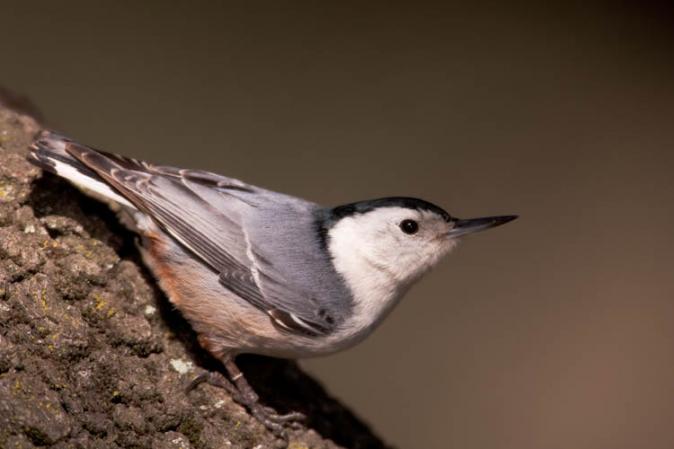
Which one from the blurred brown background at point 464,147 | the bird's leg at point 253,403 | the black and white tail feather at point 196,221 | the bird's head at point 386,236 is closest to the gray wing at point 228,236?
the black and white tail feather at point 196,221

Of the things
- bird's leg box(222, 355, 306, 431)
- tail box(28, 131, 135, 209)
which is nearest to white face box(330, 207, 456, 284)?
bird's leg box(222, 355, 306, 431)

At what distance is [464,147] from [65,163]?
385cm

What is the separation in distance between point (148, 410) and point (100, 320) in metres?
0.28

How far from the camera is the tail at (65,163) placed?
2443mm

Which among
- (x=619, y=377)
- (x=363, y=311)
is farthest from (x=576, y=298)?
(x=363, y=311)

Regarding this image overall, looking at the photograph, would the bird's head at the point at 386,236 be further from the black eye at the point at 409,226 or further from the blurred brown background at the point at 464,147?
the blurred brown background at the point at 464,147

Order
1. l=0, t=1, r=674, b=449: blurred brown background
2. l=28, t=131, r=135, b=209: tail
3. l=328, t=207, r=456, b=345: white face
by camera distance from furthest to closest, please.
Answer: l=0, t=1, r=674, b=449: blurred brown background
l=328, t=207, r=456, b=345: white face
l=28, t=131, r=135, b=209: tail

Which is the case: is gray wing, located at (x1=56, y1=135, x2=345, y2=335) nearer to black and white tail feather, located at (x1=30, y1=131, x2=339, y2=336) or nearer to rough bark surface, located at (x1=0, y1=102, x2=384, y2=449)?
black and white tail feather, located at (x1=30, y1=131, x2=339, y2=336)

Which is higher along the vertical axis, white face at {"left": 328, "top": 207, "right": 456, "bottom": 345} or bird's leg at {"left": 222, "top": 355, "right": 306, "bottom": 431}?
white face at {"left": 328, "top": 207, "right": 456, "bottom": 345}

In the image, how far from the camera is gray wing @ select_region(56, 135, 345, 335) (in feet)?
8.21

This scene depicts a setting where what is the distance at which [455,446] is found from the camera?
477cm

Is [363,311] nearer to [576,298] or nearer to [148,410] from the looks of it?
[148,410]

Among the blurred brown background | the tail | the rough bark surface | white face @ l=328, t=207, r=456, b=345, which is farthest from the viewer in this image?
the blurred brown background

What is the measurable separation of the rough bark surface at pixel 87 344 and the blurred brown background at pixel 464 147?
94.3 inches
